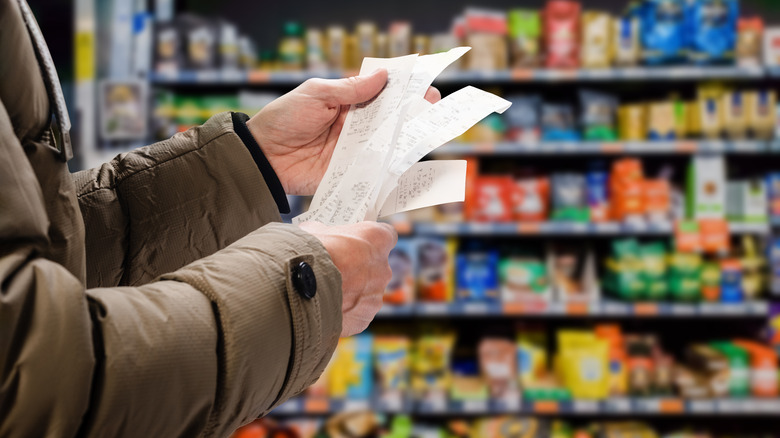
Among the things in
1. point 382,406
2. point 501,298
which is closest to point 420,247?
point 501,298

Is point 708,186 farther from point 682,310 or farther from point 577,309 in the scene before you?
point 577,309

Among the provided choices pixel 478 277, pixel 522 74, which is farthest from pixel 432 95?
pixel 478 277

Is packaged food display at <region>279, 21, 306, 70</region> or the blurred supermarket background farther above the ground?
packaged food display at <region>279, 21, 306, 70</region>

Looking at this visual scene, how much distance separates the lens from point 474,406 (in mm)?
2531

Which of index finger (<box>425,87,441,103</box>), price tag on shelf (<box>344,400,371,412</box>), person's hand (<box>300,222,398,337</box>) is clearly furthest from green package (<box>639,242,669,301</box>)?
person's hand (<box>300,222,398,337</box>)

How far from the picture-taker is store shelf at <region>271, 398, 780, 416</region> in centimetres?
249

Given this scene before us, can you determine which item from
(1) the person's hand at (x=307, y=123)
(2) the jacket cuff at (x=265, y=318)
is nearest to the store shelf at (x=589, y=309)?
(1) the person's hand at (x=307, y=123)

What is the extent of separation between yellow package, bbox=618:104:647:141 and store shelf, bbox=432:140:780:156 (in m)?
0.06

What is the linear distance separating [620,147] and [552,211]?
15.3 inches

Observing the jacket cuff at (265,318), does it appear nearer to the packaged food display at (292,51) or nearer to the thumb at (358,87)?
the thumb at (358,87)

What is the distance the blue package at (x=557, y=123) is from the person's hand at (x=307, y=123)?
65.1 inches

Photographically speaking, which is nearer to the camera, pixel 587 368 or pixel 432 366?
pixel 587 368

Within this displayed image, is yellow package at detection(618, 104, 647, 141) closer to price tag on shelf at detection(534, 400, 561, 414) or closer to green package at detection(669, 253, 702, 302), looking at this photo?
green package at detection(669, 253, 702, 302)

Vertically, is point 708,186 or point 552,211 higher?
point 708,186
